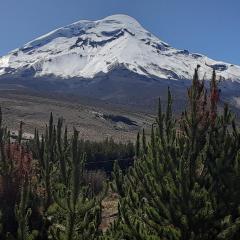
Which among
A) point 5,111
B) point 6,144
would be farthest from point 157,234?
point 5,111

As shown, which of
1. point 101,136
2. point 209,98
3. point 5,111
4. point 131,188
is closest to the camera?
point 209,98

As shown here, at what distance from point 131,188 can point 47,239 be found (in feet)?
12.4

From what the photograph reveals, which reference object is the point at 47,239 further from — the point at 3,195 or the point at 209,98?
the point at 209,98

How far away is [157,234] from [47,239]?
517 centimetres

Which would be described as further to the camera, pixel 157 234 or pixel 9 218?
pixel 9 218

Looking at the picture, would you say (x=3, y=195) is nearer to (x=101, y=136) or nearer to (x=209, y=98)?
(x=209, y=98)

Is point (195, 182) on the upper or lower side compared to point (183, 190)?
upper

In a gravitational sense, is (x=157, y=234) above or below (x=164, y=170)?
below

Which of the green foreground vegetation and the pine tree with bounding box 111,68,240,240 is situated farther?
the pine tree with bounding box 111,68,240,240

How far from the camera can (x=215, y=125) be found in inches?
725

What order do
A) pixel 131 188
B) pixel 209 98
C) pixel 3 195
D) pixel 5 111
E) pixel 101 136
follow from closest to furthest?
pixel 209 98 < pixel 131 188 < pixel 3 195 < pixel 101 136 < pixel 5 111

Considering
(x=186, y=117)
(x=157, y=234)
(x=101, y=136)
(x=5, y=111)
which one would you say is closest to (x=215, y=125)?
(x=186, y=117)

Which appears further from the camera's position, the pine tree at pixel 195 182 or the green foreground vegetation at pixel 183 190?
the pine tree at pixel 195 182

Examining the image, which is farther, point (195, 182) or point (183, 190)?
point (195, 182)
